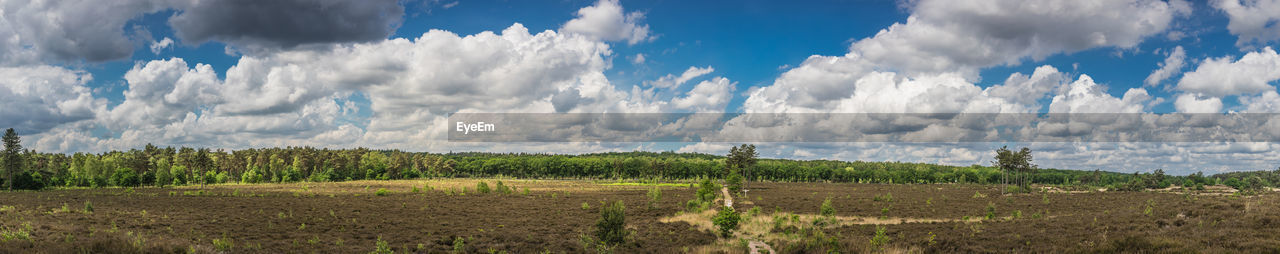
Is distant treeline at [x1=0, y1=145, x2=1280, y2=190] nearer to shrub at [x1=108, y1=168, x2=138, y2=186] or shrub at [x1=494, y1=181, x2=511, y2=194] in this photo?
shrub at [x1=108, y1=168, x2=138, y2=186]

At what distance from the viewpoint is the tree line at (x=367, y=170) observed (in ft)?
318

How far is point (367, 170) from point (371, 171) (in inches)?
81.6

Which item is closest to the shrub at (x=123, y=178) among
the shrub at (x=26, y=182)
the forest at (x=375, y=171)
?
the forest at (x=375, y=171)

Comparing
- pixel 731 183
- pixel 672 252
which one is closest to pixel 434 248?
pixel 672 252

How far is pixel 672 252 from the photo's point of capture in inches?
1012

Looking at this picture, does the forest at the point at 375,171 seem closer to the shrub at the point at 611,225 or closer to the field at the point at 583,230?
the field at the point at 583,230

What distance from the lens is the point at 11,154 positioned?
259 feet

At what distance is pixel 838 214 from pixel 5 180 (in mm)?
110912

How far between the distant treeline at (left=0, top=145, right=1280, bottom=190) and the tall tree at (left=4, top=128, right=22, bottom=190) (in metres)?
1.54

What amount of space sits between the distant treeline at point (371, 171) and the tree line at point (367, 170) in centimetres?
24

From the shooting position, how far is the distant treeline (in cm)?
10056

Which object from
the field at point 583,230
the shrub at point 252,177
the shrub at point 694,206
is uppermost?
the field at point 583,230

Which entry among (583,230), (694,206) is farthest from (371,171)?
(583,230)

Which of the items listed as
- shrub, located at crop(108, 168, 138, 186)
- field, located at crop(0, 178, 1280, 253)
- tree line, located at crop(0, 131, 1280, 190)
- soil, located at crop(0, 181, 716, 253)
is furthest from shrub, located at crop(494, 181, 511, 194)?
shrub, located at crop(108, 168, 138, 186)
